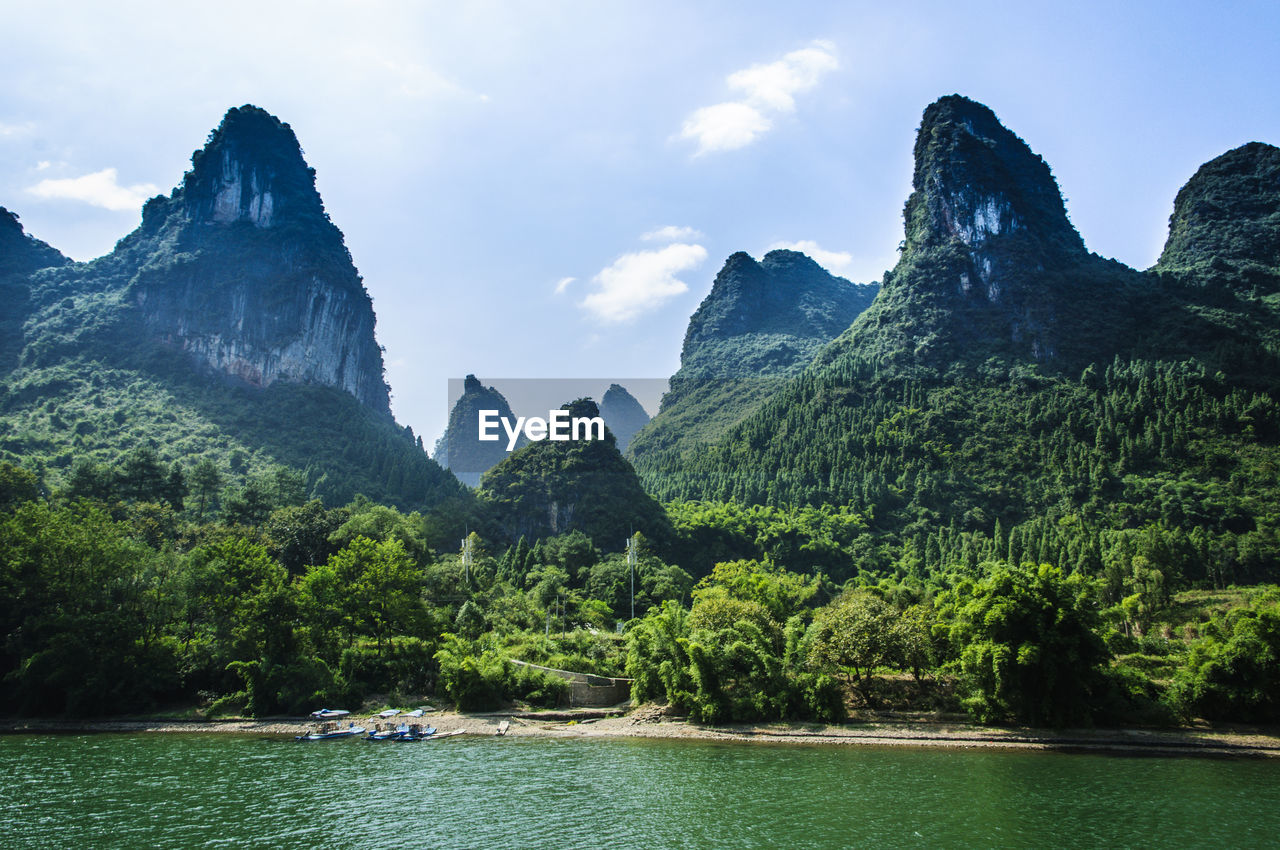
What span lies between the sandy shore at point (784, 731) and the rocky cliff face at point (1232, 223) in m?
95.6

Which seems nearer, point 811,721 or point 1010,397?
point 811,721

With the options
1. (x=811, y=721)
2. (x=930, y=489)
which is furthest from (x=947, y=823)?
(x=930, y=489)

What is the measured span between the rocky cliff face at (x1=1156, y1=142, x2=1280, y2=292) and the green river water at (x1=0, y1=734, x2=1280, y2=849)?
10105 cm

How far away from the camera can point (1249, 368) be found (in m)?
81.1

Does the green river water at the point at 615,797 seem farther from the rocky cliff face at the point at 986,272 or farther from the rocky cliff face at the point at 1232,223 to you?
the rocky cliff face at the point at 1232,223

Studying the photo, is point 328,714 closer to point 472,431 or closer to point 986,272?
point 986,272

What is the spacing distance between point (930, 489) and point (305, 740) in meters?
67.2

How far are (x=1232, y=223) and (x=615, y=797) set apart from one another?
133652 millimetres

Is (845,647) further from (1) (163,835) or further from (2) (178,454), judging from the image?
(2) (178,454)

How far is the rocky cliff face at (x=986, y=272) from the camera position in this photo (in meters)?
100

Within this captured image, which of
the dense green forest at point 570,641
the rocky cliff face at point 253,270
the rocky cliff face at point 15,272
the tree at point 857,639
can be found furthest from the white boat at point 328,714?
the rocky cliff face at point 15,272

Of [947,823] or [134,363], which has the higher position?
[134,363]

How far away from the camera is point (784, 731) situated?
35469 millimetres

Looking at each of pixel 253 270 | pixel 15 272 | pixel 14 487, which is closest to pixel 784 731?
pixel 14 487
